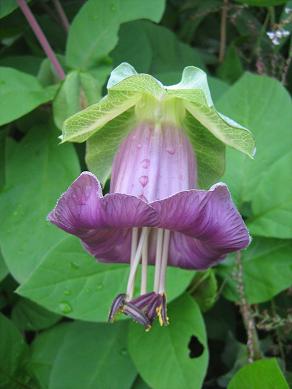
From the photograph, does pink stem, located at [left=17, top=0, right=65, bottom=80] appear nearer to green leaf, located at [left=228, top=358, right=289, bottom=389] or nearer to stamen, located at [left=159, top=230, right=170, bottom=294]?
stamen, located at [left=159, top=230, right=170, bottom=294]

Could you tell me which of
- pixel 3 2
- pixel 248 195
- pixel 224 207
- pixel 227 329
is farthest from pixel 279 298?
pixel 3 2

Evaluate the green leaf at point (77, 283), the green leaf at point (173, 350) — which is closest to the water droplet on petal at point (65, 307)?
the green leaf at point (77, 283)

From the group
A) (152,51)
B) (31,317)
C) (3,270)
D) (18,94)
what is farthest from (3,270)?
(152,51)

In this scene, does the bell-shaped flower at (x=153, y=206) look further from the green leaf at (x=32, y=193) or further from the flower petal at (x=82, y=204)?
the green leaf at (x=32, y=193)

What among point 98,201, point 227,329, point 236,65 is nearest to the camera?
point 98,201

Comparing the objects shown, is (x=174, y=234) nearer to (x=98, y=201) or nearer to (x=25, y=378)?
(x=98, y=201)

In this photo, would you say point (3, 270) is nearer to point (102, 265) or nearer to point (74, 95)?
point (102, 265)
